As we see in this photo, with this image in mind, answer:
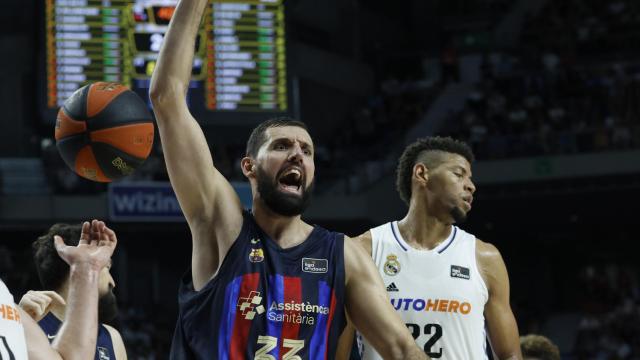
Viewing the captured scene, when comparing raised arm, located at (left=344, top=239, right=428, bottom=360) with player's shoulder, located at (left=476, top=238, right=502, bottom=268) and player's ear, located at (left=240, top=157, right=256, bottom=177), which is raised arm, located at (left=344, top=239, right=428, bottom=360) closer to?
player's ear, located at (left=240, top=157, right=256, bottom=177)

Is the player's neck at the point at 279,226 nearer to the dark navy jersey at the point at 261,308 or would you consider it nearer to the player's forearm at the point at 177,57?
the dark navy jersey at the point at 261,308

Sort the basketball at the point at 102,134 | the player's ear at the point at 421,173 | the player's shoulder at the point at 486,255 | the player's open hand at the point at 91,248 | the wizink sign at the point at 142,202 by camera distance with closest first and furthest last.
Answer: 1. the player's open hand at the point at 91,248
2. the basketball at the point at 102,134
3. the player's shoulder at the point at 486,255
4. the player's ear at the point at 421,173
5. the wizink sign at the point at 142,202

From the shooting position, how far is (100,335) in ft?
17.4

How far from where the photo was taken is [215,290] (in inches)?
155

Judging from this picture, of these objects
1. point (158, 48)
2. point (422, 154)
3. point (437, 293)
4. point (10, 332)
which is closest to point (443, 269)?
point (437, 293)

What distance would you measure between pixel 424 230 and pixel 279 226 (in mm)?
1679

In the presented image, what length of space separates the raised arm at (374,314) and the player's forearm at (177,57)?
35.7 inches

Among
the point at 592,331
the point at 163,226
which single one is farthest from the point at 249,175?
the point at 163,226

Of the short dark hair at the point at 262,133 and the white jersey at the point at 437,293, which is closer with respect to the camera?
the short dark hair at the point at 262,133

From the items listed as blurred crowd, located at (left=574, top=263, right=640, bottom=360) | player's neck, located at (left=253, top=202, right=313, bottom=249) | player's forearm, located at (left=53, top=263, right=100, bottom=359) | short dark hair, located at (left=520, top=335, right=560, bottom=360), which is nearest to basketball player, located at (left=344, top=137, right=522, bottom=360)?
short dark hair, located at (left=520, top=335, right=560, bottom=360)

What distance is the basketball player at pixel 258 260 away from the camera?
392cm

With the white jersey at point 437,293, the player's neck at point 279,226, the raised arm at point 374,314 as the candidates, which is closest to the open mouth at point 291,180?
the player's neck at point 279,226

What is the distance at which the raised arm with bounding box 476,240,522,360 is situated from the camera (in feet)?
18.2

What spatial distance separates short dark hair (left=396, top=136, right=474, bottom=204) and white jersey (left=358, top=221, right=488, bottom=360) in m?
0.45
